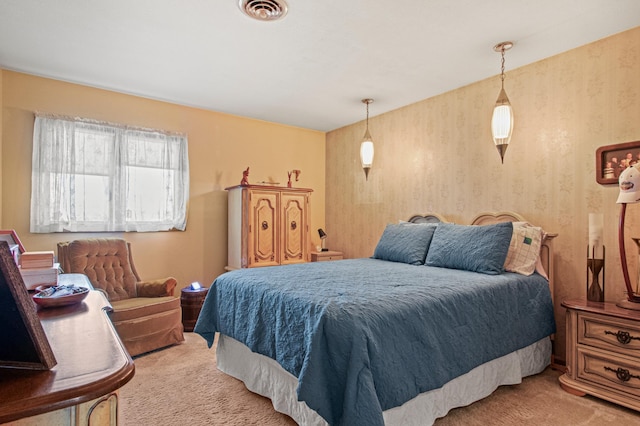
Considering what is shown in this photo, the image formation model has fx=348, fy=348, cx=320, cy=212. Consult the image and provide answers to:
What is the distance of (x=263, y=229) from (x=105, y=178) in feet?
5.71

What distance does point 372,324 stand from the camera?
1.69 meters

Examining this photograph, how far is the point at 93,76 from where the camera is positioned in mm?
3279

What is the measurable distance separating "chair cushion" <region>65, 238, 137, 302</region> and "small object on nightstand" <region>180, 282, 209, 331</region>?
0.54 metres

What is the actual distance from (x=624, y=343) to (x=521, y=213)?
1.25 metres

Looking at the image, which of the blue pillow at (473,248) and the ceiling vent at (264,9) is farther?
the blue pillow at (473,248)

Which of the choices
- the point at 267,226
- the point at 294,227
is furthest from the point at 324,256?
the point at 267,226

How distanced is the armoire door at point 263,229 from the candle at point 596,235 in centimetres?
305

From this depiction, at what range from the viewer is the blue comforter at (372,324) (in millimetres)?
1596

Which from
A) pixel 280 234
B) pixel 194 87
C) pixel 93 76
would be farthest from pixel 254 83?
pixel 280 234

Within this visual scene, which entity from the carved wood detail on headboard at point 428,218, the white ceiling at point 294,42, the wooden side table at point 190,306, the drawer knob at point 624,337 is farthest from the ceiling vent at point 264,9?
the drawer knob at point 624,337

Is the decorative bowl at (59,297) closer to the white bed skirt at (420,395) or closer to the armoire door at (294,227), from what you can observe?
the white bed skirt at (420,395)

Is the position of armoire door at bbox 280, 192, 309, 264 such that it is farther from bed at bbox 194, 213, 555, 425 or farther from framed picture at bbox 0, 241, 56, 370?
framed picture at bbox 0, 241, 56, 370

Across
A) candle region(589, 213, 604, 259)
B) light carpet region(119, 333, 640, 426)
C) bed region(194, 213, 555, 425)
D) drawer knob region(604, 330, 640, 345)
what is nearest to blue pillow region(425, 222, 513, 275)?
bed region(194, 213, 555, 425)

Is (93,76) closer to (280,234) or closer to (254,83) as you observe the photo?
(254,83)
